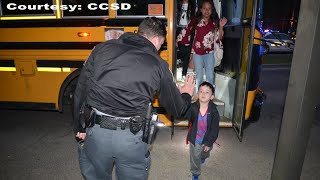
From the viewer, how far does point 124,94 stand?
192 centimetres

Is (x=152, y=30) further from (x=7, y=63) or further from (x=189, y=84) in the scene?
(x=7, y=63)

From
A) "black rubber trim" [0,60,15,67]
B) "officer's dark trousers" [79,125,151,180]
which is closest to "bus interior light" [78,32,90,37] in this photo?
"black rubber trim" [0,60,15,67]

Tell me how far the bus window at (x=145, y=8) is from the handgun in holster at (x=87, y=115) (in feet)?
6.54

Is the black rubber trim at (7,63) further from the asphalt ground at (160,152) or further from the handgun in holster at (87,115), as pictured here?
the handgun in holster at (87,115)

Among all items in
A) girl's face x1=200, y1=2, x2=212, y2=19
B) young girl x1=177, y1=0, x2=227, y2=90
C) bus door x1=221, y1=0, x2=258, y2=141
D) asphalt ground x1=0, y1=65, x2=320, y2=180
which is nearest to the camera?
asphalt ground x1=0, y1=65, x2=320, y2=180

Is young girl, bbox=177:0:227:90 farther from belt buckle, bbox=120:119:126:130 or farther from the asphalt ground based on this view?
belt buckle, bbox=120:119:126:130

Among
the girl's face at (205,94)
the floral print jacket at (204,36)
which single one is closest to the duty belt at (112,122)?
the girl's face at (205,94)

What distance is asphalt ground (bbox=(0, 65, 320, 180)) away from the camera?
333 cm

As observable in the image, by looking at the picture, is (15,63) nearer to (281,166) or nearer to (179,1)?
(179,1)

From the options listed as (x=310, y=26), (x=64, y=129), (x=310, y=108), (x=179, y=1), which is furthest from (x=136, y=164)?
(x=179, y=1)

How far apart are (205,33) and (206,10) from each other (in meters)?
0.35

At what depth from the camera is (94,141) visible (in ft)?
6.64

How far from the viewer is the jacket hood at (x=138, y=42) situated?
1.99 meters

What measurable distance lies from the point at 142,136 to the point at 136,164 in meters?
0.20
